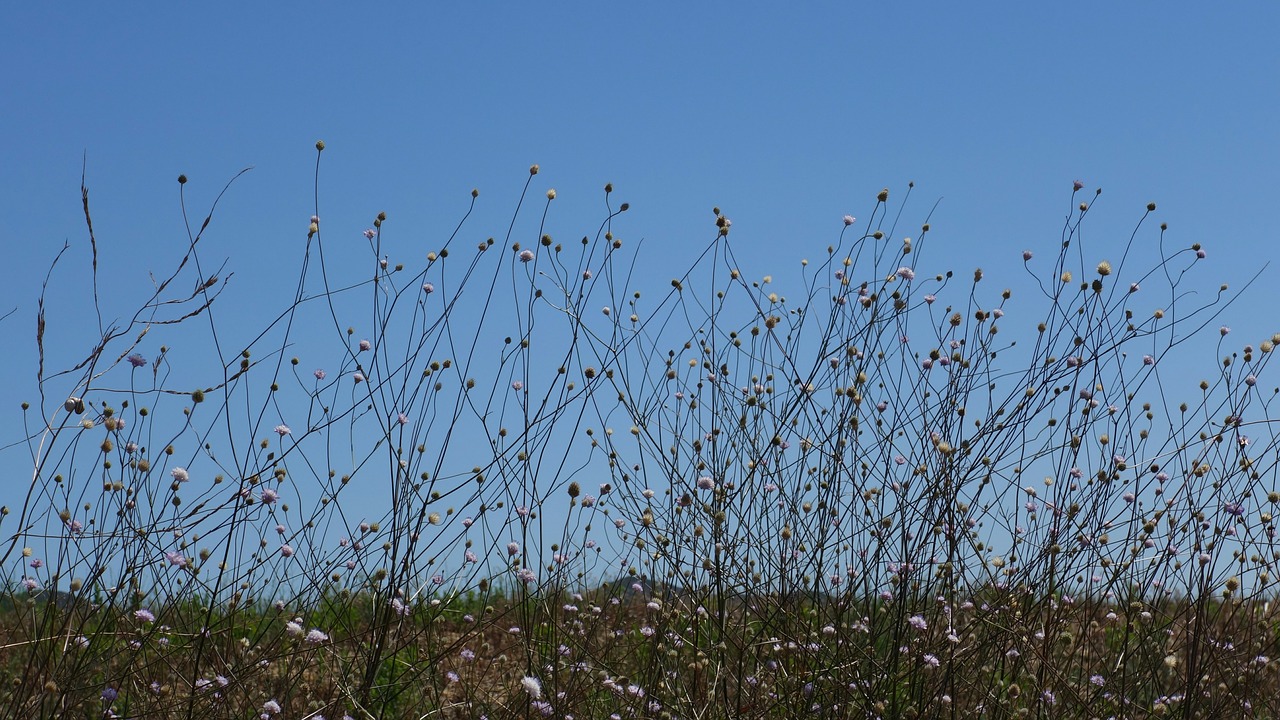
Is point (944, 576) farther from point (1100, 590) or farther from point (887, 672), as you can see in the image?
point (1100, 590)

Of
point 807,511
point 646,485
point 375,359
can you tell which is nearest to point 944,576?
point 807,511

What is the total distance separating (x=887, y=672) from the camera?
2.75 metres

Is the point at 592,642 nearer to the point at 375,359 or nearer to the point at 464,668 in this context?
the point at 464,668

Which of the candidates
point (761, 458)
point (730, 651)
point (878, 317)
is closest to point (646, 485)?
point (761, 458)

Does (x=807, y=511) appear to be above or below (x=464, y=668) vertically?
above

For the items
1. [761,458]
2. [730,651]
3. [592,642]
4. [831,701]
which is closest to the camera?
[831,701]

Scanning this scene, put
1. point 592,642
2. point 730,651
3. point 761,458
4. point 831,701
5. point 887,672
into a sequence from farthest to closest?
point 592,642 < point 730,651 < point 761,458 < point 831,701 < point 887,672

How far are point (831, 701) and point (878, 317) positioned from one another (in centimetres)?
111

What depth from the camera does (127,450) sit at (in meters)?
3.08

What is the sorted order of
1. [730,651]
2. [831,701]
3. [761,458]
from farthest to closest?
1. [730,651]
2. [761,458]
3. [831,701]

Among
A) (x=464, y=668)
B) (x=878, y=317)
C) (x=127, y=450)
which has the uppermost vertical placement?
(x=878, y=317)

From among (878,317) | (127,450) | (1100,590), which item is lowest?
(1100,590)

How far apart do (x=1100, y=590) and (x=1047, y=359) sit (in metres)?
0.74

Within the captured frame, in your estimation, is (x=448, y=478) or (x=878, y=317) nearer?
(x=448, y=478)
